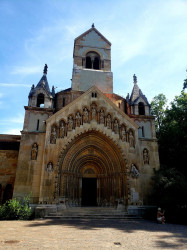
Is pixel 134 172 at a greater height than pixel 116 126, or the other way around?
pixel 116 126

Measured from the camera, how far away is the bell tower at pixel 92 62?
22.7 meters

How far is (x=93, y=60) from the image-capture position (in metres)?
24.5

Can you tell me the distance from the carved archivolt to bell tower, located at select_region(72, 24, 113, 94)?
19.3 feet

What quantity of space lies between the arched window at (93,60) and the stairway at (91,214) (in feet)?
57.9

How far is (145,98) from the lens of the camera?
2102 cm

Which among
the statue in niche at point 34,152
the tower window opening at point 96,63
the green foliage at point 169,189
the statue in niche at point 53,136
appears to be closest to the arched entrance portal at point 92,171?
the statue in niche at point 53,136

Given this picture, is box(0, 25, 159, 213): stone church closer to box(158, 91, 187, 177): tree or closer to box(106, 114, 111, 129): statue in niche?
box(106, 114, 111, 129): statue in niche

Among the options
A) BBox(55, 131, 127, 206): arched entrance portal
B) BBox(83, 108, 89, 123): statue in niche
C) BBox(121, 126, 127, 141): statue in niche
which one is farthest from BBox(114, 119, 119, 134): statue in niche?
BBox(83, 108, 89, 123): statue in niche

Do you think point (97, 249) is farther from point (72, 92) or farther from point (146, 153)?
point (72, 92)

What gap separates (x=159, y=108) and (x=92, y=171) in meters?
17.5

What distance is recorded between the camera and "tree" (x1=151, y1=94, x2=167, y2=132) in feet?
93.4

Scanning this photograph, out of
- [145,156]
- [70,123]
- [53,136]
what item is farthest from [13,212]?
[145,156]

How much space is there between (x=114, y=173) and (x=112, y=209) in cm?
296

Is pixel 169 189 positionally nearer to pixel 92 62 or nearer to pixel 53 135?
pixel 53 135
